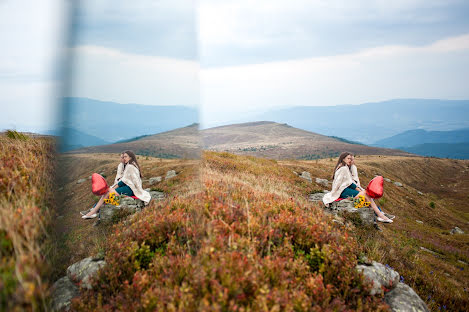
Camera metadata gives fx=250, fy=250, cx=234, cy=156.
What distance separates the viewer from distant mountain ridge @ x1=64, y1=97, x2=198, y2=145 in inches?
119

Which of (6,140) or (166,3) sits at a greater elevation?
(166,3)

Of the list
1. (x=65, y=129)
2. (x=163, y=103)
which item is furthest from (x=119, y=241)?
(x=163, y=103)

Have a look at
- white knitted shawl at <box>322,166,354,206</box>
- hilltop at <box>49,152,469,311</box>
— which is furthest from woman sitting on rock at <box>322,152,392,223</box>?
hilltop at <box>49,152,469,311</box>

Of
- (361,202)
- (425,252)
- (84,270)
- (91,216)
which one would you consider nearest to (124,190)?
(91,216)

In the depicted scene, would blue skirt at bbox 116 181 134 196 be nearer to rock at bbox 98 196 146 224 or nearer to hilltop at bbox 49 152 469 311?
rock at bbox 98 196 146 224

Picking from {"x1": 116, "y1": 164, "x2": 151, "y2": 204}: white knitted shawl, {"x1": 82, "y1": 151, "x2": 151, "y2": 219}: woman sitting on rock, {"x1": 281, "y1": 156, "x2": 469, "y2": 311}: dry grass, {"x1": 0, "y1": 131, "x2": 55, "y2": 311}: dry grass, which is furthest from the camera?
{"x1": 281, "y1": 156, "x2": 469, "y2": 311}: dry grass

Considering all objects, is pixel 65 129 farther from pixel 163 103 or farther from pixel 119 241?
pixel 119 241

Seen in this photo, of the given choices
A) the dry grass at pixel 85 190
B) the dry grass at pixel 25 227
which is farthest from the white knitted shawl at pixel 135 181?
the dry grass at pixel 25 227

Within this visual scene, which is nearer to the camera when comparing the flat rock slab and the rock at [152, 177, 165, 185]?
the rock at [152, 177, 165, 185]

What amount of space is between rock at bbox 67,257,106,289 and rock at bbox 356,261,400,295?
4947 mm

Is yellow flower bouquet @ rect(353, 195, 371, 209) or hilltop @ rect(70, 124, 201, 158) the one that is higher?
hilltop @ rect(70, 124, 201, 158)

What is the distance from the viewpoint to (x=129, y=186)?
191 inches

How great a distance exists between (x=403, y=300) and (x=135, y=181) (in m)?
5.79

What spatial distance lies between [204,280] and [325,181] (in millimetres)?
18564
